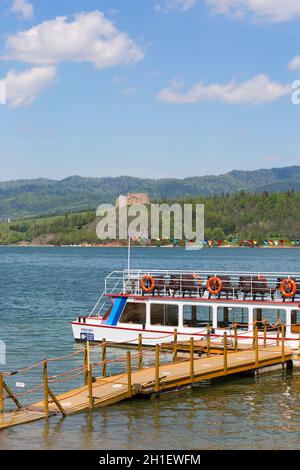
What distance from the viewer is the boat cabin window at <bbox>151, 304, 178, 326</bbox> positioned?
131 feet

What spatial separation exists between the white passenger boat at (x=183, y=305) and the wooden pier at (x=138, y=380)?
3250 mm

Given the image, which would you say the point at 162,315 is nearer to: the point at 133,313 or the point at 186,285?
the point at 133,313

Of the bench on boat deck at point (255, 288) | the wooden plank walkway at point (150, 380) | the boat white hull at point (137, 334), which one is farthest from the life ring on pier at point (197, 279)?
the wooden plank walkway at point (150, 380)

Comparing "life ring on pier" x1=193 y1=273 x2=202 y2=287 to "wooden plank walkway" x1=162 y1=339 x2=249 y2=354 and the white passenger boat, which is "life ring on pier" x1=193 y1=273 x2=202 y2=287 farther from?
"wooden plank walkway" x1=162 y1=339 x2=249 y2=354

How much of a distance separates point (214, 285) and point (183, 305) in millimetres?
2576

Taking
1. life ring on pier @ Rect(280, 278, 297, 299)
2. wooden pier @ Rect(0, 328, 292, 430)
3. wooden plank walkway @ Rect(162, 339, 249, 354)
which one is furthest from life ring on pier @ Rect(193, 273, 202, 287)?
wooden pier @ Rect(0, 328, 292, 430)

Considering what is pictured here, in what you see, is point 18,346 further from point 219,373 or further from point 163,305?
point 219,373

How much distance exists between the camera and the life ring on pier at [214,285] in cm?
3794

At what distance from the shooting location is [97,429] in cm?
2328
